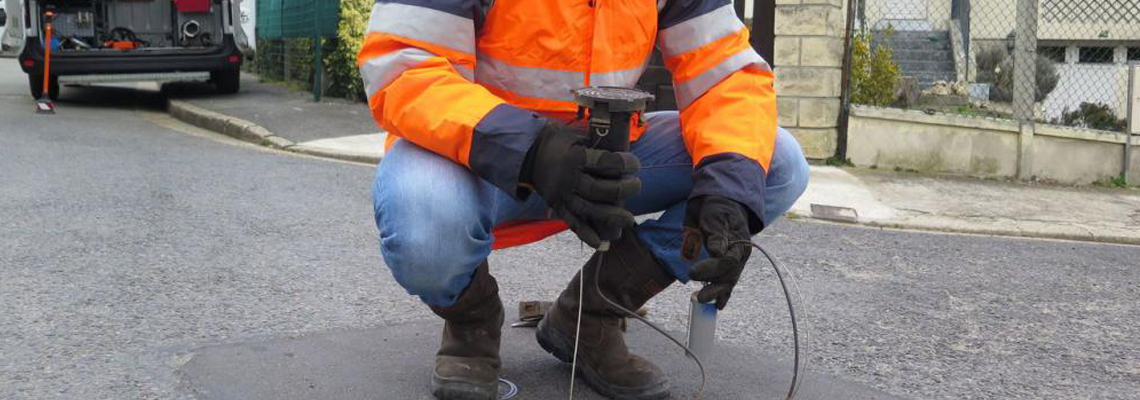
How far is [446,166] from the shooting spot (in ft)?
8.31

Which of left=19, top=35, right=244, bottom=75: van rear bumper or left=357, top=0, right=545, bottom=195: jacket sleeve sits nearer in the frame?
left=357, top=0, right=545, bottom=195: jacket sleeve

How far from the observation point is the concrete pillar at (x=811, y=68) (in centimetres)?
802

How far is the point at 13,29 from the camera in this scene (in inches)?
438

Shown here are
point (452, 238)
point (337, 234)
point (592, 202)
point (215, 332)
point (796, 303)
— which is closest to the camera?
point (592, 202)

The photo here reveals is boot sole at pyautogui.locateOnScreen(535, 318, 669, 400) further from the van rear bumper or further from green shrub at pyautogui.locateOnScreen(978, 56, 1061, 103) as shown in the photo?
the van rear bumper

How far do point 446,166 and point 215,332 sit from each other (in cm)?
120

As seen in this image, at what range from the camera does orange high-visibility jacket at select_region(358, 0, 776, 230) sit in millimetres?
2457

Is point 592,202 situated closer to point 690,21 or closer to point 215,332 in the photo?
point 690,21

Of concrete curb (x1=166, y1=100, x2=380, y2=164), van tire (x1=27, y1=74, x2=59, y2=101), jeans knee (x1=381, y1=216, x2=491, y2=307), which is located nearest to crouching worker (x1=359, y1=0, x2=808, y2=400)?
jeans knee (x1=381, y1=216, x2=491, y2=307)

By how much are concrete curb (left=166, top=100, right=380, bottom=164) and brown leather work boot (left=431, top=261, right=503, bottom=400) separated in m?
5.08

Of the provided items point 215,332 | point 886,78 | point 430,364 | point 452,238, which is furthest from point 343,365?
point 886,78

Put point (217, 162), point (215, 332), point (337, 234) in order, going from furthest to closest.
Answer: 1. point (217, 162)
2. point (337, 234)
3. point (215, 332)

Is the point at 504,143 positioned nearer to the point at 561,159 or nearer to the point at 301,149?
the point at 561,159

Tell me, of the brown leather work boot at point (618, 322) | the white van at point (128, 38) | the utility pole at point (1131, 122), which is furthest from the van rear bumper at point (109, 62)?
the brown leather work boot at point (618, 322)
